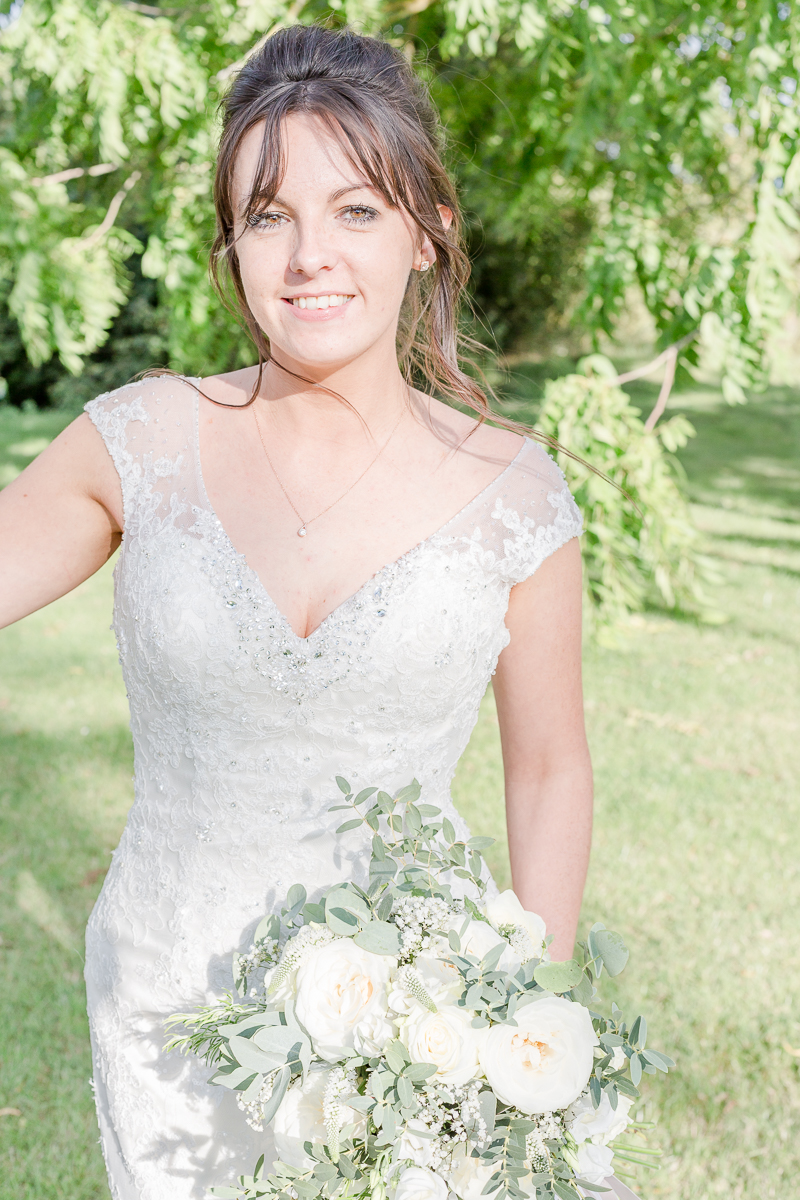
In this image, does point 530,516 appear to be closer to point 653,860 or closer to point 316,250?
point 316,250

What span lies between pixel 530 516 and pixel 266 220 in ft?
2.17

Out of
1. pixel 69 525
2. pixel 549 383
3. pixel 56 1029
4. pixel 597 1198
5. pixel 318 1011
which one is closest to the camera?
pixel 318 1011

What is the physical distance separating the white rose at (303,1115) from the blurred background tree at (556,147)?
435 centimetres

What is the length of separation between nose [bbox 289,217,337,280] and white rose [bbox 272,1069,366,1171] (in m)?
1.09

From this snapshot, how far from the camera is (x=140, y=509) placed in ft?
5.90

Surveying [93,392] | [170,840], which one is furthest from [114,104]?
[93,392]

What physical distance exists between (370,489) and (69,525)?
51cm

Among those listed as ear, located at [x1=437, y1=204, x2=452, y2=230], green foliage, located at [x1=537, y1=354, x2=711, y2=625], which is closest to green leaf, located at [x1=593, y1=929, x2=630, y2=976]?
ear, located at [x1=437, y1=204, x2=452, y2=230]

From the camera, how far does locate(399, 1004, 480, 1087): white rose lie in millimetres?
1192

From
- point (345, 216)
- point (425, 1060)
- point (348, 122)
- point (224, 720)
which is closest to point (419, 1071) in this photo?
point (425, 1060)

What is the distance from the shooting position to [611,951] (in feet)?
4.35

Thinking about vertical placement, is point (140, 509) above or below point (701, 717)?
above

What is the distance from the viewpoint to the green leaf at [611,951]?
1.32 meters

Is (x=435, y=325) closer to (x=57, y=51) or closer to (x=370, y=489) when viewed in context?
(x=370, y=489)
